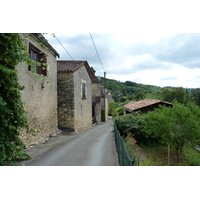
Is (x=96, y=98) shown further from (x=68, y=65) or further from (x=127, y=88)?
(x=127, y=88)

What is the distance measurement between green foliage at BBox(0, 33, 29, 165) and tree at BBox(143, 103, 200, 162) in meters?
7.23

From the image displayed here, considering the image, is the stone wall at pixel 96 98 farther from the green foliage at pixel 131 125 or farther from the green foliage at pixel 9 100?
the green foliage at pixel 9 100

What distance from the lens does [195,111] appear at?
903 cm

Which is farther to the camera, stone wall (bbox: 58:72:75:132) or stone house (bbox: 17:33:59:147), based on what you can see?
stone wall (bbox: 58:72:75:132)

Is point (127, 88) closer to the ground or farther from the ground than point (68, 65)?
closer to the ground

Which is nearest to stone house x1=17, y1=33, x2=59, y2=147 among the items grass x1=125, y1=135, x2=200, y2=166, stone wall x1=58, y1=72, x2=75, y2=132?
stone wall x1=58, y1=72, x2=75, y2=132

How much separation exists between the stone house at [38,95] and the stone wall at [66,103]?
117 cm

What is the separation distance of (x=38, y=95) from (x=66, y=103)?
351 cm

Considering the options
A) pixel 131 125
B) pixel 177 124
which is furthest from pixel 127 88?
pixel 177 124

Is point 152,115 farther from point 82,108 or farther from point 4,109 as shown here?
point 4,109

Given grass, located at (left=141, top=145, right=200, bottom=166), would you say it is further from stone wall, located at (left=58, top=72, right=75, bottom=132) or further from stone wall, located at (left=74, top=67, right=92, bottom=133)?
stone wall, located at (left=58, top=72, right=75, bottom=132)

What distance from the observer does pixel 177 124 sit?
898 centimetres

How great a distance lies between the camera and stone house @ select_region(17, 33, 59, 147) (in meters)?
6.02

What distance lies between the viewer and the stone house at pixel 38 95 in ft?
19.8
